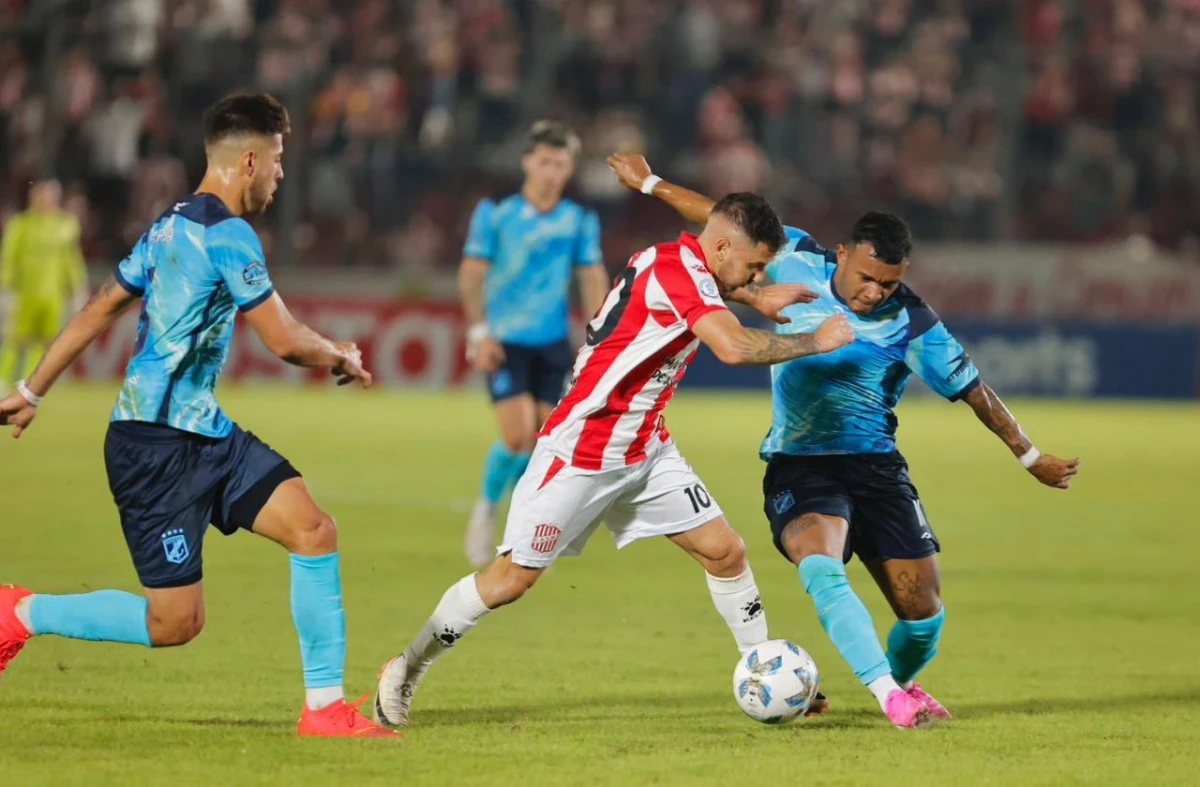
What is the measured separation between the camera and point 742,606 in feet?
21.9

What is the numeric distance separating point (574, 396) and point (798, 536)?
1.11 m

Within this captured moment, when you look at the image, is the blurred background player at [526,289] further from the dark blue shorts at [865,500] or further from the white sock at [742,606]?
the white sock at [742,606]

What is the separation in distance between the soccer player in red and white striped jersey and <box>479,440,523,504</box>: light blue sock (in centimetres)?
424

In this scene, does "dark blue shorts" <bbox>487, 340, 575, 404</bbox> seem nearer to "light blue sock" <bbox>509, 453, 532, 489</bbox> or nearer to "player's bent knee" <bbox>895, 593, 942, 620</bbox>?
"light blue sock" <bbox>509, 453, 532, 489</bbox>

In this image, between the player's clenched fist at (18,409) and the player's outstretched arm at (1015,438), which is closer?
the player's clenched fist at (18,409)

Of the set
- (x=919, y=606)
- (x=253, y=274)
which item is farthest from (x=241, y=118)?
(x=919, y=606)

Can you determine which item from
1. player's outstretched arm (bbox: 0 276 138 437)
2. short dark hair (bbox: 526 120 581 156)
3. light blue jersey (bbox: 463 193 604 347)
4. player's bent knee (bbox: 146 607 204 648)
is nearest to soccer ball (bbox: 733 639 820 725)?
player's bent knee (bbox: 146 607 204 648)

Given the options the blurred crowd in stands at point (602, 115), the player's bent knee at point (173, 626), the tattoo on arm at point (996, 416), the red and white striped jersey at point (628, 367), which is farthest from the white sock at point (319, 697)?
the blurred crowd in stands at point (602, 115)

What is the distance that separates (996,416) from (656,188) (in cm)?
175

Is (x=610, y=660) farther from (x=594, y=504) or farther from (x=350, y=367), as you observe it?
(x=350, y=367)

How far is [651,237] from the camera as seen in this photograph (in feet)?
76.9

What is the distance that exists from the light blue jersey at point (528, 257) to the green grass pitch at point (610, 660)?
4.87 feet

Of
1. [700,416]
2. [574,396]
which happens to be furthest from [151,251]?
[700,416]

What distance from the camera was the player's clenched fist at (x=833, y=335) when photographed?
19.3ft
